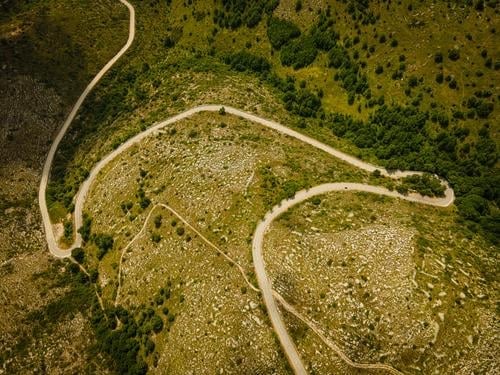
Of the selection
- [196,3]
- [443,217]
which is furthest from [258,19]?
[443,217]

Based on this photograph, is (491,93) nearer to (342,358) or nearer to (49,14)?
(342,358)

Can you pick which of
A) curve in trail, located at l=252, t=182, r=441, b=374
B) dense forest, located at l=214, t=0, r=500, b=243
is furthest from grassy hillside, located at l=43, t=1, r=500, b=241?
curve in trail, located at l=252, t=182, r=441, b=374

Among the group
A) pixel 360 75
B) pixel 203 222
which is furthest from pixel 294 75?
pixel 203 222

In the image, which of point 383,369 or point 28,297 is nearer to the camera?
point 383,369

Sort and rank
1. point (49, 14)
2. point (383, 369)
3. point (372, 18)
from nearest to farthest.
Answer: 1. point (383, 369)
2. point (372, 18)
3. point (49, 14)

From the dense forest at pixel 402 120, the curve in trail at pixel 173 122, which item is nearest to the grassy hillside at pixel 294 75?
the dense forest at pixel 402 120

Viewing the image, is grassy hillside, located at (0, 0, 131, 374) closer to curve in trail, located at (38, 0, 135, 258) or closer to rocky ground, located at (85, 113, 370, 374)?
curve in trail, located at (38, 0, 135, 258)

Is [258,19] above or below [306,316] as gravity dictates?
above

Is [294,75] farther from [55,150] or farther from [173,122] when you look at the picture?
[55,150]
